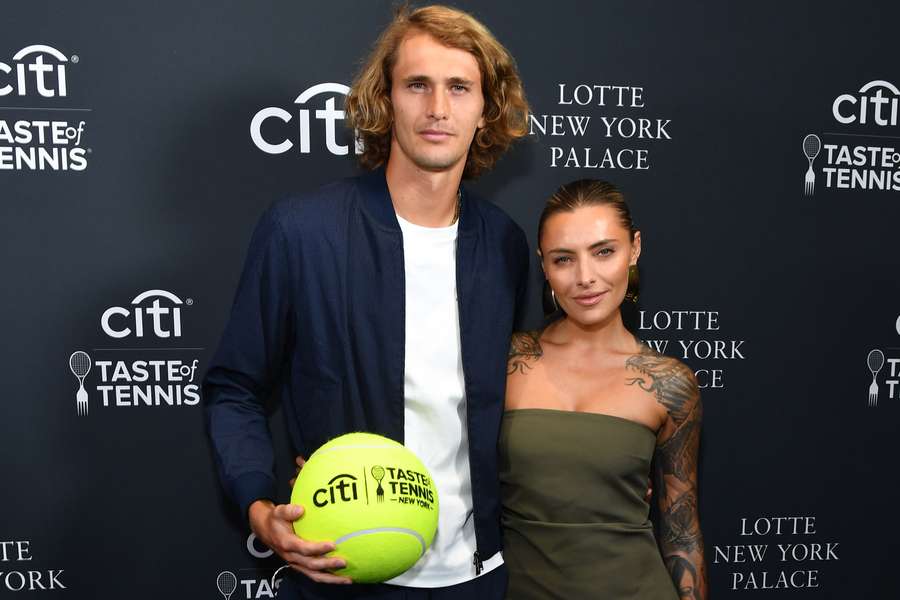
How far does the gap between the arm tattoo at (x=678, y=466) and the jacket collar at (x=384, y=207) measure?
1.80ft

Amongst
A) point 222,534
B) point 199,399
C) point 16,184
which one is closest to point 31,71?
point 16,184

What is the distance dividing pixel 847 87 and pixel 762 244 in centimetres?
61

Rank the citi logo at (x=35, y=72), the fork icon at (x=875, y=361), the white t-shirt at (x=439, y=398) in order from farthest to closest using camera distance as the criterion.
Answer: the fork icon at (x=875, y=361) < the citi logo at (x=35, y=72) < the white t-shirt at (x=439, y=398)

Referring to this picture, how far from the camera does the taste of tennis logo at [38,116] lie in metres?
2.13

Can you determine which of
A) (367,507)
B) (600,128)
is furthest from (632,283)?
(367,507)

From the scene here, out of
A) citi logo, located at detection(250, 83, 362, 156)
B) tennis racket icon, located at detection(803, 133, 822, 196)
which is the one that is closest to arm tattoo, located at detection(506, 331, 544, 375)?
citi logo, located at detection(250, 83, 362, 156)

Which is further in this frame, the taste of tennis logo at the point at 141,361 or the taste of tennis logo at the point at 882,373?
the taste of tennis logo at the point at 882,373

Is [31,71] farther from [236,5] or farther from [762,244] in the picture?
[762,244]

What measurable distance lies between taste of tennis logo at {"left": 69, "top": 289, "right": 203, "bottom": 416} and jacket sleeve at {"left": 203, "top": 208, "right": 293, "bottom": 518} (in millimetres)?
579

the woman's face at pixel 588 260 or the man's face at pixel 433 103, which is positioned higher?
the man's face at pixel 433 103

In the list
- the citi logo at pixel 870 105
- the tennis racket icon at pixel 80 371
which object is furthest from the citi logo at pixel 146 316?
the citi logo at pixel 870 105

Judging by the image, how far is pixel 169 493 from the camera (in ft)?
7.61

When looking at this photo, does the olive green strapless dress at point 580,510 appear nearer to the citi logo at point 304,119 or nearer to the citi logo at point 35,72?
the citi logo at point 304,119

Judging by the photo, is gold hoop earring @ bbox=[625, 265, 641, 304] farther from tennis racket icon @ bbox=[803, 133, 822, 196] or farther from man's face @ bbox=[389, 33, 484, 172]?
tennis racket icon @ bbox=[803, 133, 822, 196]
